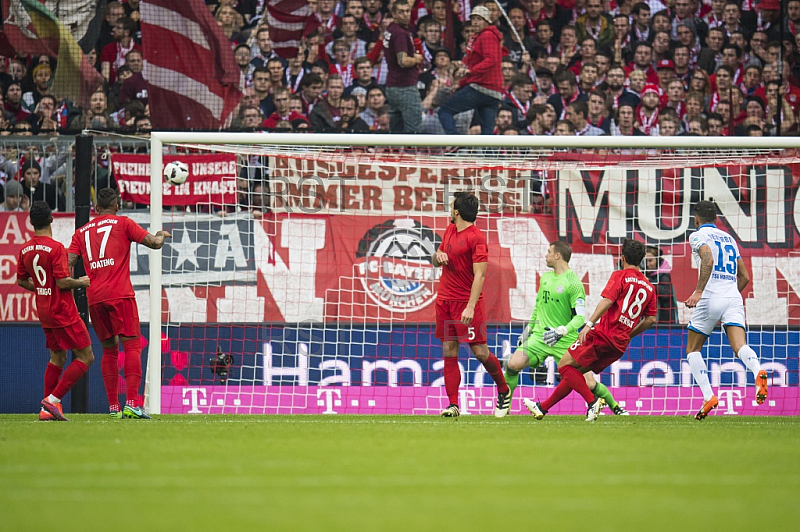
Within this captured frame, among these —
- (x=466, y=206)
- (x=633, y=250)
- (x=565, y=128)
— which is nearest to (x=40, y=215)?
(x=466, y=206)

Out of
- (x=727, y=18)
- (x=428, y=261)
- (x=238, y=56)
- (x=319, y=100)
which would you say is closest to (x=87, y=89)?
(x=238, y=56)

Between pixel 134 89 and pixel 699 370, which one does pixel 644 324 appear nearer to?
pixel 699 370

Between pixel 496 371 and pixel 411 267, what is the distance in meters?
2.23

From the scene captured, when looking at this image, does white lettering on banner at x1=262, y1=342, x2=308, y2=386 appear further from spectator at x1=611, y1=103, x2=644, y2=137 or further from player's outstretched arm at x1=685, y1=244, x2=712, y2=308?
spectator at x1=611, y1=103, x2=644, y2=137

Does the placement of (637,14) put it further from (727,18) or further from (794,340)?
(794,340)

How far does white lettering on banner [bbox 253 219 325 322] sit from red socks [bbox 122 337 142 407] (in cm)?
258

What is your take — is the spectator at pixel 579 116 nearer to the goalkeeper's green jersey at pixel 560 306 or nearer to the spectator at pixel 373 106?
the spectator at pixel 373 106

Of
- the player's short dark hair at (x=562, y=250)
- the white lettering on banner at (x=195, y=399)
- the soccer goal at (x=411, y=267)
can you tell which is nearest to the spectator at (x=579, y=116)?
the soccer goal at (x=411, y=267)

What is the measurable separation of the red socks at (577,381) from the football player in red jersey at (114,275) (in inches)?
139

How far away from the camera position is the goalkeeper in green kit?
32.2ft

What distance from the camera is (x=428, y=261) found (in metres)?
11.4

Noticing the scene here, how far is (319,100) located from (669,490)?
10.5 meters

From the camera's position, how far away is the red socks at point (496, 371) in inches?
370

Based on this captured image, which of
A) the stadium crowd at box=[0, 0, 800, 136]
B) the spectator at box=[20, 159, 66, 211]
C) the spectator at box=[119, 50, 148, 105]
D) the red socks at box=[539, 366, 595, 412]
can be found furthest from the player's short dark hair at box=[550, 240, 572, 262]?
the spectator at box=[119, 50, 148, 105]
